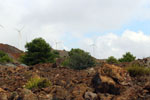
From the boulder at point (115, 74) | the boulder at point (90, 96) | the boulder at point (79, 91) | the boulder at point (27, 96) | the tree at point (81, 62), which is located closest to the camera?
the boulder at point (90, 96)

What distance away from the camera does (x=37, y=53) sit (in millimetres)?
38719

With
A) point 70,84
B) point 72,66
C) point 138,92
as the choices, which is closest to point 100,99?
point 138,92

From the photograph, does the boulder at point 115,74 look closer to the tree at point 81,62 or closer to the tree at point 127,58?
the tree at point 81,62

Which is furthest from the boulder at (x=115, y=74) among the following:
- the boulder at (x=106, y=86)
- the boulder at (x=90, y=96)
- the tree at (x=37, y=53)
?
the tree at (x=37, y=53)

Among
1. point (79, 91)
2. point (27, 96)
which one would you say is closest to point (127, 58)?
point (79, 91)

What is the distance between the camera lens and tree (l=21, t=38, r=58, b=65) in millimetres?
38844

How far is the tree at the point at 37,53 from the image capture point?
1529 inches

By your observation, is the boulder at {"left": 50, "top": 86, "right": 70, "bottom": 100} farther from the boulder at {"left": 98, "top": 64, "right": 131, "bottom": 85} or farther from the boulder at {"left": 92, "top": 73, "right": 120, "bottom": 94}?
the boulder at {"left": 98, "top": 64, "right": 131, "bottom": 85}

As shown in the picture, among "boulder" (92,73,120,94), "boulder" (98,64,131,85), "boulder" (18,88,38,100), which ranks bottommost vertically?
"boulder" (18,88,38,100)

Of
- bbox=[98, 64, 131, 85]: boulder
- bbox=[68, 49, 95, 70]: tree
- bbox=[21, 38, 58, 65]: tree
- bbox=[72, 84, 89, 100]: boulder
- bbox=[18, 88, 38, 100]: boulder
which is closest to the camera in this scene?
bbox=[72, 84, 89, 100]: boulder

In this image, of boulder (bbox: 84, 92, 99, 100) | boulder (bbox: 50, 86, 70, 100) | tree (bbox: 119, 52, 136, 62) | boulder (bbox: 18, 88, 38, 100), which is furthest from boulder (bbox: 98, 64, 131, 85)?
tree (bbox: 119, 52, 136, 62)

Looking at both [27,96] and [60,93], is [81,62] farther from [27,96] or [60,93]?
[27,96]

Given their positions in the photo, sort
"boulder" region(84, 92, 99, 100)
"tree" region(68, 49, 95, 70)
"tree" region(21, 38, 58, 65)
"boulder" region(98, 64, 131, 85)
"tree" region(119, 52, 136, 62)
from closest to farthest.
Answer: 1. "boulder" region(84, 92, 99, 100)
2. "boulder" region(98, 64, 131, 85)
3. "tree" region(68, 49, 95, 70)
4. "tree" region(21, 38, 58, 65)
5. "tree" region(119, 52, 136, 62)

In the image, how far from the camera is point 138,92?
9.41m
